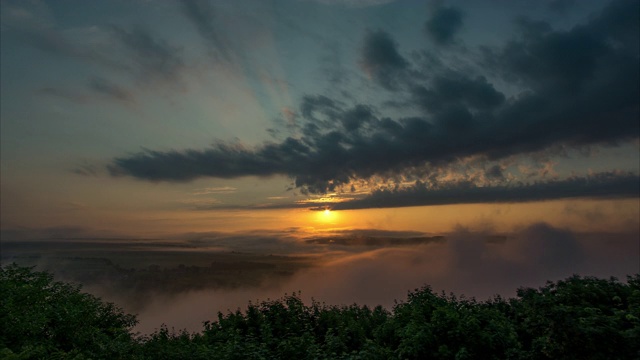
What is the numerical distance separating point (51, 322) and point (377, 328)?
24033 mm

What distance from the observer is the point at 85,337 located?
31.3 metres

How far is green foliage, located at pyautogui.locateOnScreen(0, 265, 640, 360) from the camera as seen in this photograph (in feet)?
55.3

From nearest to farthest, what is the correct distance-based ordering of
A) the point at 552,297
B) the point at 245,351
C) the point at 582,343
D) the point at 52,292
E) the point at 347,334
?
the point at 582,343 → the point at 552,297 → the point at 245,351 → the point at 347,334 → the point at 52,292

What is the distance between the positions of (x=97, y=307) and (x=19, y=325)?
14393 millimetres

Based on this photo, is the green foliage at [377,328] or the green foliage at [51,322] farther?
the green foliage at [51,322]

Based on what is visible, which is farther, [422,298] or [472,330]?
[422,298]

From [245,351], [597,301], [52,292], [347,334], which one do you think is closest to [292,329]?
[347,334]

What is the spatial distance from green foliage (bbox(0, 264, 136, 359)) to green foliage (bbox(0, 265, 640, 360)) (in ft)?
0.24

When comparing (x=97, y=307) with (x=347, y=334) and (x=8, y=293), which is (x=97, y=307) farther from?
(x=347, y=334)

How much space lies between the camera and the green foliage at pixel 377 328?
16859mm

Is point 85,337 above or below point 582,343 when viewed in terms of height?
below

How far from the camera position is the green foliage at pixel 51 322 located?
2658cm

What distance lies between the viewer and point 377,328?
27484 millimetres

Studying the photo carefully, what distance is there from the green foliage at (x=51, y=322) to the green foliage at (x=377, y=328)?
74 mm
